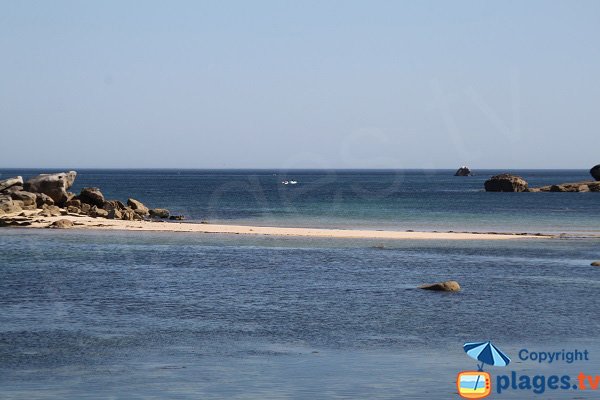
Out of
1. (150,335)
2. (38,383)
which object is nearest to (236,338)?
(150,335)

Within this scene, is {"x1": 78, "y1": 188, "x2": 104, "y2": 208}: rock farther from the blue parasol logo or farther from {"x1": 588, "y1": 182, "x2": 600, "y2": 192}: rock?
{"x1": 588, "y1": 182, "x2": 600, "y2": 192}: rock

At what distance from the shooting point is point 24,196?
7219 centimetres

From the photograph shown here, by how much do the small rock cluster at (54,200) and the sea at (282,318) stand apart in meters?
17.2

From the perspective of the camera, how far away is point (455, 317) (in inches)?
1101

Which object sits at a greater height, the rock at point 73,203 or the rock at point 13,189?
the rock at point 13,189

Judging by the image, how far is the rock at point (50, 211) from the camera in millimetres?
70231

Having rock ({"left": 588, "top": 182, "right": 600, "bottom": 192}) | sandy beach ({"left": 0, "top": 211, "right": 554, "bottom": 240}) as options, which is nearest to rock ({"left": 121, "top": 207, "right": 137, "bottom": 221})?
sandy beach ({"left": 0, "top": 211, "right": 554, "bottom": 240})

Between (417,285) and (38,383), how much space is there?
19.6 metres

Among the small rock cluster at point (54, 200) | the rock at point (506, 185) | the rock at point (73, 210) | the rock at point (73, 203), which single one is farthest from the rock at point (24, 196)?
the rock at point (506, 185)

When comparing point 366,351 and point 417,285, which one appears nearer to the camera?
point 366,351

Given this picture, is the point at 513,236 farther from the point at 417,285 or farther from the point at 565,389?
the point at 565,389

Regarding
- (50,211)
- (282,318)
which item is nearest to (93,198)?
(50,211)

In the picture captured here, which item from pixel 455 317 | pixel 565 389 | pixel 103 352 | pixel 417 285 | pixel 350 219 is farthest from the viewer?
pixel 350 219

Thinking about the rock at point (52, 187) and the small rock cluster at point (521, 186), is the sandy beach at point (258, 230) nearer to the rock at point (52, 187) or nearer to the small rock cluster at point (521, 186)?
the rock at point (52, 187)
